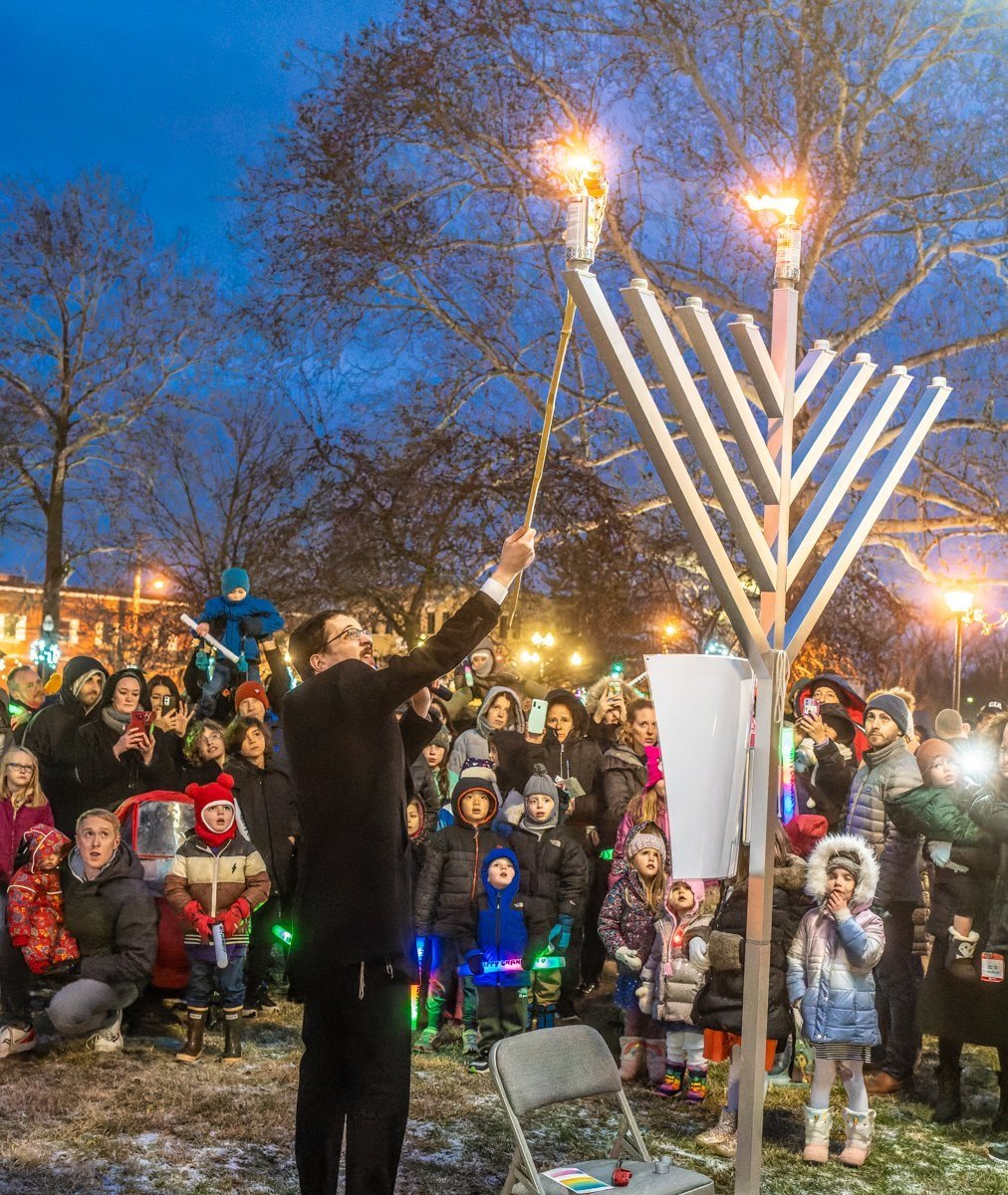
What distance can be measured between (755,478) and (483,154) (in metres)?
12.0

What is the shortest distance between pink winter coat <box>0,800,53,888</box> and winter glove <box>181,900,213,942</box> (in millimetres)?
936

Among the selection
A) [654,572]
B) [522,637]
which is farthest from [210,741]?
[522,637]

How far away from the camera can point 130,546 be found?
26109 mm

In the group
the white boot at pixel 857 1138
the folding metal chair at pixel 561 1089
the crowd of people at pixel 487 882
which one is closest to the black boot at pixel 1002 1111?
the crowd of people at pixel 487 882

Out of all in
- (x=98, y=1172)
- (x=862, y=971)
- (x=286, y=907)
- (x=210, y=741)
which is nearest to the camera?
(x=286, y=907)

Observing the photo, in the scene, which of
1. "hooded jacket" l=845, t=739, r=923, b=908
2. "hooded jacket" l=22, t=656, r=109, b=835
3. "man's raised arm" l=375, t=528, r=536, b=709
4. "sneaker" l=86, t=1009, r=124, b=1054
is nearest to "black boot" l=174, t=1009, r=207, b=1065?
"sneaker" l=86, t=1009, r=124, b=1054

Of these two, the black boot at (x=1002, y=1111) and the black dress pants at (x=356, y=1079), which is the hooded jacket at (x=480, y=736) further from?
the black dress pants at (x=356, y=1079)

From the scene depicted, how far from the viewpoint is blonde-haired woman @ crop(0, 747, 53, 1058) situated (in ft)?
20.5

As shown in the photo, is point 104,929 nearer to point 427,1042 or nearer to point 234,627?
point 427,1042

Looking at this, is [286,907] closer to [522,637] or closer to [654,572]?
[654,572]

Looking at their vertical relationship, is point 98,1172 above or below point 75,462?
below

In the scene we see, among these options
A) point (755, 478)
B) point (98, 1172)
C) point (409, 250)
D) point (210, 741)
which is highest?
point (409, 250)

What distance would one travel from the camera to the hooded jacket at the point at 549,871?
681 centimetres

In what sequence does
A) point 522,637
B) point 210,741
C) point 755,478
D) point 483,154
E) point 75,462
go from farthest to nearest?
point 75,462
point 522,637
point 483,154
point 210,741
point 755,478
